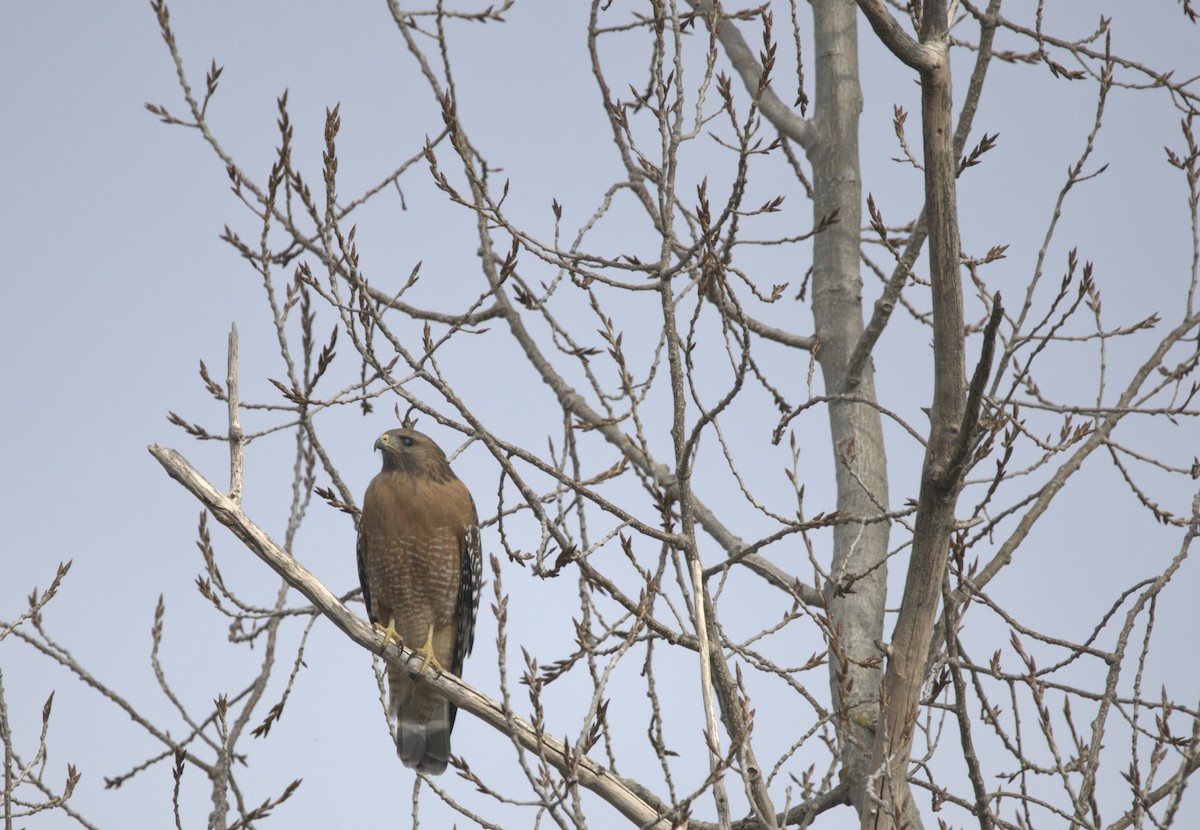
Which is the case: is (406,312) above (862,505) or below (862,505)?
above

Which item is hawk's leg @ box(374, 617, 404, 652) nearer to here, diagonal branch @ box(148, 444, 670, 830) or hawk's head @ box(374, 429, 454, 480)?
hawk's head @ box(374, 429, 454, 480)

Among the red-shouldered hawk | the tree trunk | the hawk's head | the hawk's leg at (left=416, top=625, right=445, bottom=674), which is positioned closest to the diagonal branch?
the hawk's leg at (left=416, top=625, right=445, bottom=674)

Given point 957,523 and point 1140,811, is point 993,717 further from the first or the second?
point 957,523

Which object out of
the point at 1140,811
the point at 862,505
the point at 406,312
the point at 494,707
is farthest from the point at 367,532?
the point at 1140,811

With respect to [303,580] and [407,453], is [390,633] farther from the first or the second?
[303,580]

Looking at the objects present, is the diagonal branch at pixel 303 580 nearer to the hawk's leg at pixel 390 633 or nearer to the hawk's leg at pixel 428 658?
the hawk's leg at pixel 428 658

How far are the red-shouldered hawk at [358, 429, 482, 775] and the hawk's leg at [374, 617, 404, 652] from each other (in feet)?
0.08

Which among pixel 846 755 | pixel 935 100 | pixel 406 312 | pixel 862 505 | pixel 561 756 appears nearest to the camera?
pixel 935 100

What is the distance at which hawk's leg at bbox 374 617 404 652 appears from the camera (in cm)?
519

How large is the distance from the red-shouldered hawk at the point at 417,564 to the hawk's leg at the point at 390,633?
0.08 feet

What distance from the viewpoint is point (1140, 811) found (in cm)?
374

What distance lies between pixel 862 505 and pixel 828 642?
1.35 m

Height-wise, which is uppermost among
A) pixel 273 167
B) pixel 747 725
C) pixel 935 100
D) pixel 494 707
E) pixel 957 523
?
pixel 273 167

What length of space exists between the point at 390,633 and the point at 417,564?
534mm
